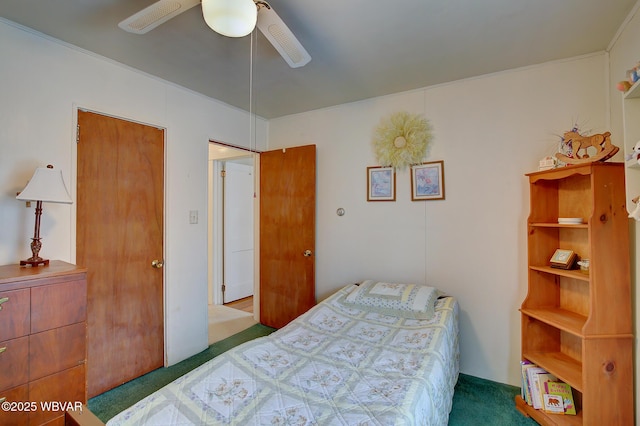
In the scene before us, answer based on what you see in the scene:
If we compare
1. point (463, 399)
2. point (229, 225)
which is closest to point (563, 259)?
point (463, 399)

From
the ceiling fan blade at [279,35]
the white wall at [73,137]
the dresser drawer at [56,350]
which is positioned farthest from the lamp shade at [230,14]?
the dresser drawer at [56,350]

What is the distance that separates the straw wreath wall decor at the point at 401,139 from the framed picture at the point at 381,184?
0.26 feet

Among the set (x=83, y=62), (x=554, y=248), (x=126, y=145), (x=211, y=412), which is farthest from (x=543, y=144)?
(x=83, y=62)

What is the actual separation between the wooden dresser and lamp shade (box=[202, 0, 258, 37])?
1.57 metres

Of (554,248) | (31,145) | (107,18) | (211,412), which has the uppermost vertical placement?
(107,18)

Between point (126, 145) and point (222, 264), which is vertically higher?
point (126, 145)

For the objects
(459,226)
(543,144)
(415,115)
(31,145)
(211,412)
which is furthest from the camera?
(415,115)

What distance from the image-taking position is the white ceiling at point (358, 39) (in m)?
1.60

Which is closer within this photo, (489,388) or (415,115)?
(489,388)

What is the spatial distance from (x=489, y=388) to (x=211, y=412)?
2187mm

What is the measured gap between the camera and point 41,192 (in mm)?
1665

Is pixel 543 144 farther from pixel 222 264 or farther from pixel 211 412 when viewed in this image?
pixel 222 264

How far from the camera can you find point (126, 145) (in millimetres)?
2320

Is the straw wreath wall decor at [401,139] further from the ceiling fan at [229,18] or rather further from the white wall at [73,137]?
the white wall at [73,137]
